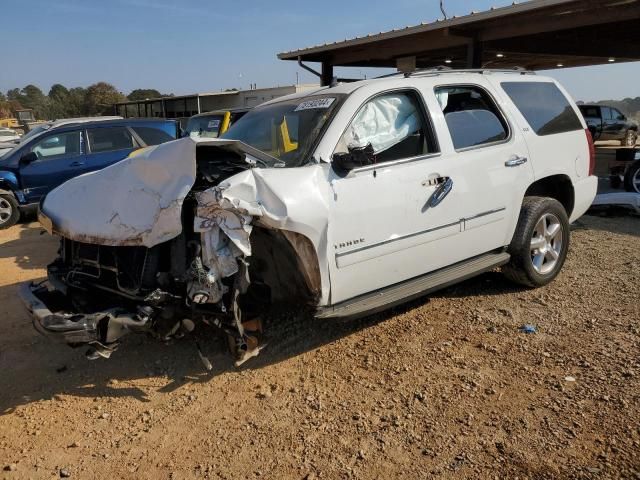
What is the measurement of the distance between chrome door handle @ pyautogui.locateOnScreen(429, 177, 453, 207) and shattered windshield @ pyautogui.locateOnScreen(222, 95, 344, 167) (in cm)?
97

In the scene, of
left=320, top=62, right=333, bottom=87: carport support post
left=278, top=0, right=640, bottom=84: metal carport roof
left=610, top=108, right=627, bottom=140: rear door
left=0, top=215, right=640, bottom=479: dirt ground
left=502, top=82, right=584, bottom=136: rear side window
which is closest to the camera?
left=0, top=215, right=640, bottom=479: dirt ground

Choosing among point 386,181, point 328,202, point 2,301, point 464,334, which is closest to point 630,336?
point 464,334

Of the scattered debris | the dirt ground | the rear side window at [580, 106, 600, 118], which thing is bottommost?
the dirt ground

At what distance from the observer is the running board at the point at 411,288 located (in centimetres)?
351

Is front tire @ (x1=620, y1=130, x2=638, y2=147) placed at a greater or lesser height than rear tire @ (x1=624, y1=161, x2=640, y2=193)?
greater

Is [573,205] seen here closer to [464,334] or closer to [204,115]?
[464,334]

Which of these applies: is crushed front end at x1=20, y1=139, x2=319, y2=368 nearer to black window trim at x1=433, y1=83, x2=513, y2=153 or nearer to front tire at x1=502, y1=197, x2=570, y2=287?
black window trim at x1=433, y1=83, x2=513, y2=153

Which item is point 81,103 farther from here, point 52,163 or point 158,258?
point 158,258

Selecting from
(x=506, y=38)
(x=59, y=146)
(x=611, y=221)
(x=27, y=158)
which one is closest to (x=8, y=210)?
(x=27, y=158)

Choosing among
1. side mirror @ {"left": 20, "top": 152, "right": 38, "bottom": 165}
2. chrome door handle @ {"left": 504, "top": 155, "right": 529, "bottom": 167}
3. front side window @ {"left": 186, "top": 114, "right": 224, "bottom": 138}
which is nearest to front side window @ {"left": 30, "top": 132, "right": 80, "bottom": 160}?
side mirror @ {"left": 20, "top": 152, "right": 38, "bottom": 165}

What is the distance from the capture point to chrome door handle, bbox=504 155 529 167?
14.6 feet

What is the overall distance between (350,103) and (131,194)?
63.5 inches

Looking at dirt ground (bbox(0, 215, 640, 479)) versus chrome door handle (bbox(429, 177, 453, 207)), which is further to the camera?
chrome door handle (bbox(429, 177, 453, 207))

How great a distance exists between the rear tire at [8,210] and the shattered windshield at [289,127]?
6.80 m
